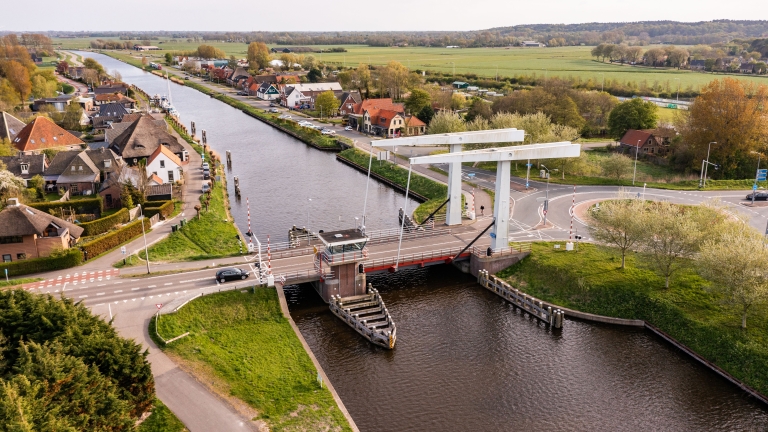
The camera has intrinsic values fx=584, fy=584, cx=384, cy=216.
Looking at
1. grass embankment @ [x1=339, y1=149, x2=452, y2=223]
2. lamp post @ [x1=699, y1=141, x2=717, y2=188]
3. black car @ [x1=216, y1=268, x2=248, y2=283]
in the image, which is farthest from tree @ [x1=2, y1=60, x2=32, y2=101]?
lamp post @ [x1=699, y1=141, x2=717, y2=188]

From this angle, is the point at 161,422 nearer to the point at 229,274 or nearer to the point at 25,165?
the point at 229,274

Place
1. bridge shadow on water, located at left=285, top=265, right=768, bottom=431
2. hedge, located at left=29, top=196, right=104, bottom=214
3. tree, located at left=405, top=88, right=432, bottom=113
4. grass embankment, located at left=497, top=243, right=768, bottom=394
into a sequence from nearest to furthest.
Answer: bridge shadow on water, located at left=285, top=265, right=768, bottom=431, grass embankment, located at left=497, top=243, right=768, bottom=394, hedge, located at left=29, top=196, right=104, bottom=214, tree, located at left=405, top=88, right=432, bottom=113

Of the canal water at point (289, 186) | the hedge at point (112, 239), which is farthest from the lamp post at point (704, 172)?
the hedge at point (112, 239)

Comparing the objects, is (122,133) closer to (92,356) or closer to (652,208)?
(92,356)

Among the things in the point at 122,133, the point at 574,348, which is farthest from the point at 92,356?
the point at 122,133

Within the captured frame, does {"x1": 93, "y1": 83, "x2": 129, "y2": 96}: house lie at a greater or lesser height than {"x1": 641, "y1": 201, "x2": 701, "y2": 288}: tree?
greater

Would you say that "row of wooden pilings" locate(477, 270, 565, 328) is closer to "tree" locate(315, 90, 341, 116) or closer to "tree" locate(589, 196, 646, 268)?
"tree" locate(589, 196, 646, 268)

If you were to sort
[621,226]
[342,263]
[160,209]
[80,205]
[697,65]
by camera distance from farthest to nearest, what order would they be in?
1. [697,65]
2. [80,205]
3. [160,209]
4. [621,226]
5. [342,263]

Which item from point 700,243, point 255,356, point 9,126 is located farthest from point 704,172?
point 9,126
